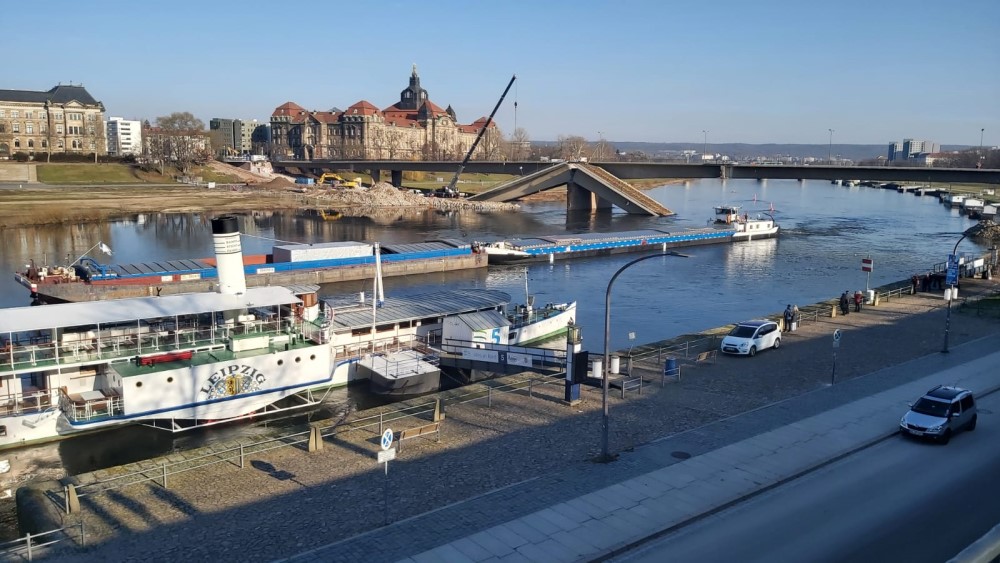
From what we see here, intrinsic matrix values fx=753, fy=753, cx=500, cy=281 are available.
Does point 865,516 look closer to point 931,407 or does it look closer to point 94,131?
point 931,407

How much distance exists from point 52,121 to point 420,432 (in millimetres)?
155347

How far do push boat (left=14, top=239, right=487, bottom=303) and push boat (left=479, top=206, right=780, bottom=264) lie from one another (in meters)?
3.86

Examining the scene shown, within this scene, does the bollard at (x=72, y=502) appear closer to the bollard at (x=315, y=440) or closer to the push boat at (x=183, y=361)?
the bollard at (x=315, y=440)

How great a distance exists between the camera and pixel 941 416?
1902 centimetres

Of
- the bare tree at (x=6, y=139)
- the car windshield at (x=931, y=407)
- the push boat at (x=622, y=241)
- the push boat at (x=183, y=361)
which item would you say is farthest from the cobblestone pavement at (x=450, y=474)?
the bare tree at (x=6, y=139)

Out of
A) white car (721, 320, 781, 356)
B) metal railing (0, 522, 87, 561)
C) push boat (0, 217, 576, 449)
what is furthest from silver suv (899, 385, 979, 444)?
metal railing (0, 522, 87, 561)

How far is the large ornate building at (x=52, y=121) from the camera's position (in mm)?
142000

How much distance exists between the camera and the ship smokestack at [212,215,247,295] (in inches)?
1024

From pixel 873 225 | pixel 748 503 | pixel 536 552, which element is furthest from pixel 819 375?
pixel 873 225

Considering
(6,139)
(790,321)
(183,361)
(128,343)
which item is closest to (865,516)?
(183,361)

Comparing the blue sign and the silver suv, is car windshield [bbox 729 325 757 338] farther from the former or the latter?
the blue sign

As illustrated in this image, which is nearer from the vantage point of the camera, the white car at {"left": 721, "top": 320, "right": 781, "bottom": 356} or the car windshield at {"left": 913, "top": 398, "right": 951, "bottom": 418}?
the car windshield at {"left": 913, "top": 398, "right": 951, "bottom": 418}

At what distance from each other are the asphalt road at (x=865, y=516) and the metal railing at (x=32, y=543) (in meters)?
10.4

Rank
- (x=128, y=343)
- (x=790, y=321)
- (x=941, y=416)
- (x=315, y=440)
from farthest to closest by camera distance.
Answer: (x=790, y=321)
(x=128, y=343)
(x=315, y=440)
(x=941, y=416)
